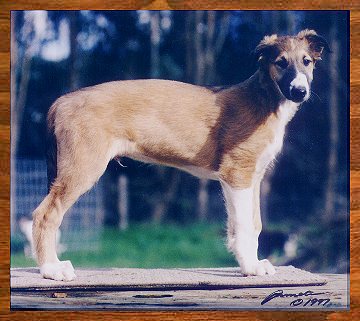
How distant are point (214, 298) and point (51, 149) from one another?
3.35 feet

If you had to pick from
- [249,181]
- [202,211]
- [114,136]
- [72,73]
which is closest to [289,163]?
[249,181]

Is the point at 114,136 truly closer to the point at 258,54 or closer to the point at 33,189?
the point at 33,189

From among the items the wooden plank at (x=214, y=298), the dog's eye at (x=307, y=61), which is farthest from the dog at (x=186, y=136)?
the wooden plank at (x=214, y=298)

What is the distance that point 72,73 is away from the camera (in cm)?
372

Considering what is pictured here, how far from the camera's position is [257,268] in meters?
3.66

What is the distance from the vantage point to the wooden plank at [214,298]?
3.65 metres

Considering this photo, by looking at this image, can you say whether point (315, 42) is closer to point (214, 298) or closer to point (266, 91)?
point (266, 91)

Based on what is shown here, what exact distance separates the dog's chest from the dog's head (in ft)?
0.20

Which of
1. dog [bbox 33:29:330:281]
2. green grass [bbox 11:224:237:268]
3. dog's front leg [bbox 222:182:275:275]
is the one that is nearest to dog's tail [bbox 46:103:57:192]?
dog [bbox 33:29:330:281]

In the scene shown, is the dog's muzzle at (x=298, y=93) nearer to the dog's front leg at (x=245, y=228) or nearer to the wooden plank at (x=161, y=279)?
the dog's front leg at (x=245, y=228)

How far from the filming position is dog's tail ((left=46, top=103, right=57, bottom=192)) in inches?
145

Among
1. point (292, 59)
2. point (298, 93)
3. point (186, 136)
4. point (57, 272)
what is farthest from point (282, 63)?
point (57, 272)

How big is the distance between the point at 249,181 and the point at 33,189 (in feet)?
3.29
